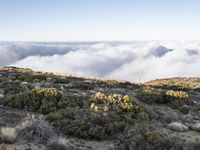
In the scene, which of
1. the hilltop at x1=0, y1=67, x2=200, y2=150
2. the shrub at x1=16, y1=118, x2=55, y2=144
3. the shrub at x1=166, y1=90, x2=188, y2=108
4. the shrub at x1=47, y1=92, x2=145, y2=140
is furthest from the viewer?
the shrub at x1=166, y1=90, x2=188, y2=108

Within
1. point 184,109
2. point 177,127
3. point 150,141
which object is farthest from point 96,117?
point 184,109

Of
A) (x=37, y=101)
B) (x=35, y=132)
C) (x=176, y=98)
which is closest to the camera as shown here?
(x=35, y=132)

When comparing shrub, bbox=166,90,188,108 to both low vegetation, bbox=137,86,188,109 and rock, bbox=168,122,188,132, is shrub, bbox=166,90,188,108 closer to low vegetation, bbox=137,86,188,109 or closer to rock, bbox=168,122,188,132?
low vegetation, bbox=137,86,188,109

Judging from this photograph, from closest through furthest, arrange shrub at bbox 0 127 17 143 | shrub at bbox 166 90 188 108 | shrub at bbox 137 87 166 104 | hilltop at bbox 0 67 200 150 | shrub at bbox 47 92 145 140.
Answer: shrub at bbox 0 127 17 143, hilltop at bbox 0 67 200 150, shrub at bbox 47 92 145 140, shrub at bbox 166 90 188 108, shrub at bbox 137 87 166 104

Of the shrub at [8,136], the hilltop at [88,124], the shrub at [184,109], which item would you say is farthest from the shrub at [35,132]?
the shrub at [184,109]

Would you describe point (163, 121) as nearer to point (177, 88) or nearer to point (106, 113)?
point (106, 113)

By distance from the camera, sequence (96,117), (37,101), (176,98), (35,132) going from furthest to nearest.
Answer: (176,98)
(37,101)
(96,117)
(35,132)

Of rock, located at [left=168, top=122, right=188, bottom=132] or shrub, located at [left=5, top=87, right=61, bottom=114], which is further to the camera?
shrub, located at [left=5, top=87, right=61, bottom=114]

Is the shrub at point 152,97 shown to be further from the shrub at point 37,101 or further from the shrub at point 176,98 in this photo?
the shrub at point 37,101

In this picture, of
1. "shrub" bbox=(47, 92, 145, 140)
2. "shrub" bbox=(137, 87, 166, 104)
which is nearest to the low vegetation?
"shrub" bbox=(137, 87, 166, 104)

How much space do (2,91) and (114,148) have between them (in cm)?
1126

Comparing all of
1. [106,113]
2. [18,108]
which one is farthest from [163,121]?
[18,108]

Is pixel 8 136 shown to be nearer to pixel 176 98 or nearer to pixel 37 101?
pixel 37 101

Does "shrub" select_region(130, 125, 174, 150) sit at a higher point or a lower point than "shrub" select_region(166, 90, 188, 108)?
higher
